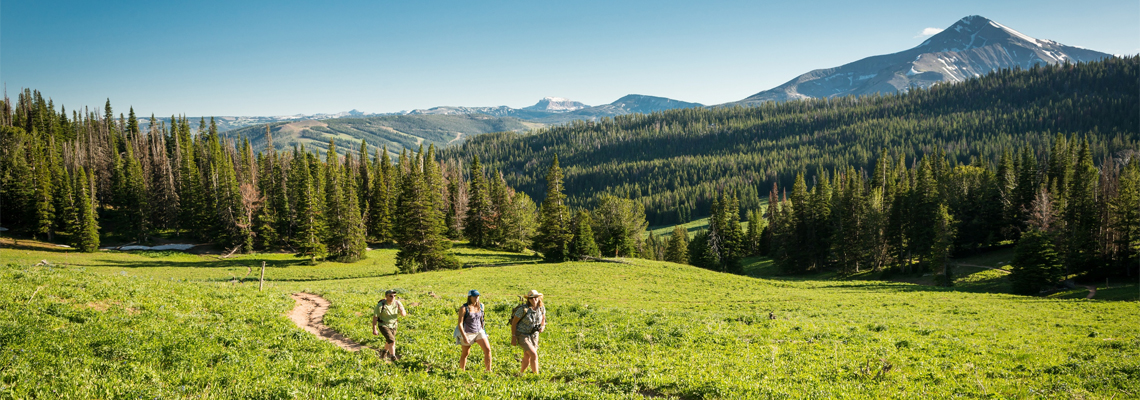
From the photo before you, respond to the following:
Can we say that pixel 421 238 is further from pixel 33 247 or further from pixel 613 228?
pixel 33 247

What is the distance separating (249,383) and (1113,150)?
245 m

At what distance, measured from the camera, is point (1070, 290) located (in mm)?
44688

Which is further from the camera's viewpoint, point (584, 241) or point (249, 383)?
point (584, 241)

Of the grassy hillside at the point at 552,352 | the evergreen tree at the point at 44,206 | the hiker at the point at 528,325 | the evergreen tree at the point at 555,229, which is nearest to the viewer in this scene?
the grassy hillside at the point at 552,352

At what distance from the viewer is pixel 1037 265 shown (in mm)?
44250

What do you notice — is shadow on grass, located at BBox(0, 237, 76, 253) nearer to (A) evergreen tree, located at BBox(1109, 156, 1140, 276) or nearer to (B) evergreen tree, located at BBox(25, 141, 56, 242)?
(B) evergreen tree, located at BBox(25, 141, 56, 242)

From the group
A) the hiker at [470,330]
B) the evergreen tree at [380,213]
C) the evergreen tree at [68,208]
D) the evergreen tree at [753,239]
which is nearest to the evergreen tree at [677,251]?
the evergreen tree at [753,239]

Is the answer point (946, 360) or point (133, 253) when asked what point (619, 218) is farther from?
point (133, 253)

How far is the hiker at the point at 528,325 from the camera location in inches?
492

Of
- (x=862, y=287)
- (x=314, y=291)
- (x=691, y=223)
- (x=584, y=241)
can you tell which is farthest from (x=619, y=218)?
(x=691, y=223)

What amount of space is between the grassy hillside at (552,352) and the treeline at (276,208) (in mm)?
34081

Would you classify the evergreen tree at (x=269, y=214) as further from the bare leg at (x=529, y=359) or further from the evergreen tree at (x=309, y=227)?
the bare leg at (x=529, y=359)

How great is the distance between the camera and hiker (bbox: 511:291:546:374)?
12492 millimetres

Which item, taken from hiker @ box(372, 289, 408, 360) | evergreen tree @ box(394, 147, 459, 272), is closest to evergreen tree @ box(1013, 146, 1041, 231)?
evergreen tree @ box(394, 147, 459, 272)
